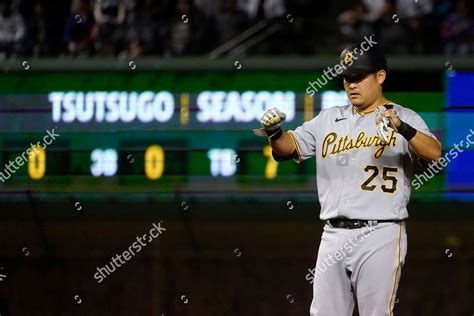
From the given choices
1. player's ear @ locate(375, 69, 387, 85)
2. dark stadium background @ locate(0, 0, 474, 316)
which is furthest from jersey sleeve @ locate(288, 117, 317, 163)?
dark stadium background @ locate(0, 0, 474, 316)

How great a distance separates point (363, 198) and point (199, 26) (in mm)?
8532

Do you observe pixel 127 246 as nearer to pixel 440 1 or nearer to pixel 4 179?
pixel 4 179

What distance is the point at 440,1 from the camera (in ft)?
47.1

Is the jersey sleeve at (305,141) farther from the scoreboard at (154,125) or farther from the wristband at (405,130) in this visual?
the scoreboard at (154,125)

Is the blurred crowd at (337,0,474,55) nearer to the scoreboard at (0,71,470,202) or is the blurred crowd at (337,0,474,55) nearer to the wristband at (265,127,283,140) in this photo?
the scoreboard at (0,71,470,202)

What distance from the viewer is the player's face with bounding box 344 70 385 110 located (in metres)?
6.00

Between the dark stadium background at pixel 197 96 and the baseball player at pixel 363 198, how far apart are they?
8.94 feet

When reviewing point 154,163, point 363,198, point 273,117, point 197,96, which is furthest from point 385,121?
point 197,96

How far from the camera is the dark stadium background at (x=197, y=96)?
9.31m

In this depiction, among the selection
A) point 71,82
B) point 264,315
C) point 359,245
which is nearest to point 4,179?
point 71,82

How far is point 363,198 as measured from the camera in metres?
5.98

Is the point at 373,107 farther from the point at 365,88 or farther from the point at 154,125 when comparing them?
the point at 154,125

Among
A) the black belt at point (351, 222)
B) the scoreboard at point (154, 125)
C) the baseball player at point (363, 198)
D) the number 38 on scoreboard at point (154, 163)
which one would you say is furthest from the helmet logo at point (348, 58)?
the number 38 on scoreboard at point (154, 163)

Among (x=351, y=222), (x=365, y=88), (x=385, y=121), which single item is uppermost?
(x=365, y=88)
